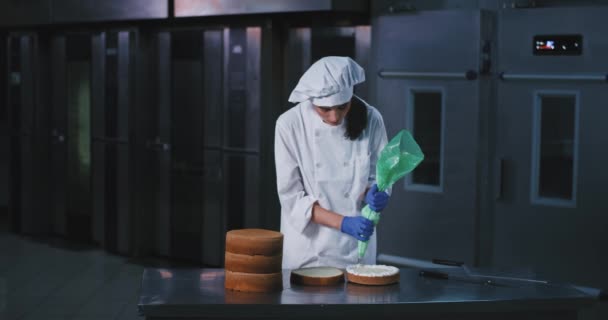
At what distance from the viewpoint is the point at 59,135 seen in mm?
8227

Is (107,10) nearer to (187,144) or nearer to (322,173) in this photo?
(187,144)

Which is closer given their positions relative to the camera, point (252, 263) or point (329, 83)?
point (252, 263)

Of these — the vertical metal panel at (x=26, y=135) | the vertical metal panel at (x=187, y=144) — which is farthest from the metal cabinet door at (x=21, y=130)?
the vertical metal panel at (x=187, y=144)

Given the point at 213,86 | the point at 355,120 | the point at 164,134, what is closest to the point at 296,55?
the point at 213,86

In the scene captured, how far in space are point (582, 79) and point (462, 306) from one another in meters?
2.15

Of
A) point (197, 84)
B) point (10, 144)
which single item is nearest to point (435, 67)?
point (197, 84)

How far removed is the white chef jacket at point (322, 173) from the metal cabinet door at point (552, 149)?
56.1 inches

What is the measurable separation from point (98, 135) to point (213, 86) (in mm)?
1467

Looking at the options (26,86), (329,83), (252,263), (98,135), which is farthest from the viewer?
(26,86)

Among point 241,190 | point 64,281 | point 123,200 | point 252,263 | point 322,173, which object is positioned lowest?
point 64,281

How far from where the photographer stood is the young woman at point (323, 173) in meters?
3.63

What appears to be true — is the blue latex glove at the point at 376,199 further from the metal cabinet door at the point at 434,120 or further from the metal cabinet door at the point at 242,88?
the metal cabinet door at the point at 242,88

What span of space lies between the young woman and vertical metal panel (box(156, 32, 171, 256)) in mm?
3503

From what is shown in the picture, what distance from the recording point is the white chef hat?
11.2ft
